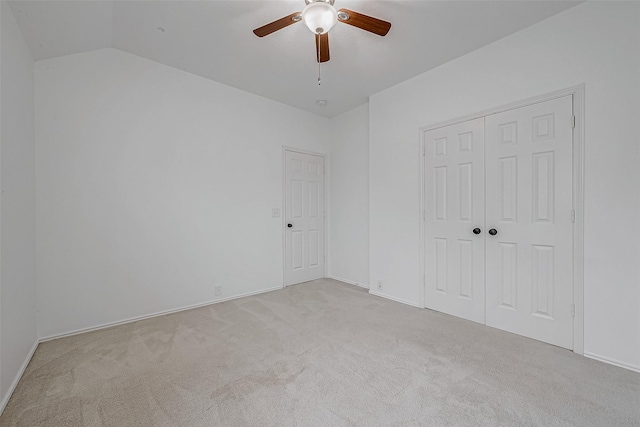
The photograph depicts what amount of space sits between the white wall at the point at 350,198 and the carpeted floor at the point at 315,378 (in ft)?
4.92

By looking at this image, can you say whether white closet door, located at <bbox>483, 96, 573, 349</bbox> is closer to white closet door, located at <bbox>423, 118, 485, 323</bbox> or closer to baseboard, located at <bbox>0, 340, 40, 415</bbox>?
white closet door, located at <bbox>423, 118, 485, 323</bbox>

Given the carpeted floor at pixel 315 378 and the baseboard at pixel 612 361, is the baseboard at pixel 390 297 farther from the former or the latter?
the baseboard at pixel 612 361

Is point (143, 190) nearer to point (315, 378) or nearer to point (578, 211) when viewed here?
point (315, 378)

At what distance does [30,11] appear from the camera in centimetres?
192

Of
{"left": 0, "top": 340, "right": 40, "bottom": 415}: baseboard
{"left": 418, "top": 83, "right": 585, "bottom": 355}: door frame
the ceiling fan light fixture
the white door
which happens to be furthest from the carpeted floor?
the ceiling fan light fixture

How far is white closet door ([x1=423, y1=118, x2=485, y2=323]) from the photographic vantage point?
268cm

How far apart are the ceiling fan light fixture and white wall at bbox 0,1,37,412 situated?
1.96 meters

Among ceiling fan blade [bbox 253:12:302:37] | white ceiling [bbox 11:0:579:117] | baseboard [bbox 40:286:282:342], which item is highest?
white ceiling [bbox 11:0:579:117]

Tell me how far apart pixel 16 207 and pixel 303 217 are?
9.93 feet

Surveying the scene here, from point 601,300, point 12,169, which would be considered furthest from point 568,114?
point 12,169

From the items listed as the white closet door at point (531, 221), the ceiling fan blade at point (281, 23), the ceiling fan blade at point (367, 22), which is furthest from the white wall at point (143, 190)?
the white closet door at point (531, 221)

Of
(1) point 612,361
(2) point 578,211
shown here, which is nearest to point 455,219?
(2) point 578,211

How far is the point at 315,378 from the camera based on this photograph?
181cm

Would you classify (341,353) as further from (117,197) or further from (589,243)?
(117,197)
